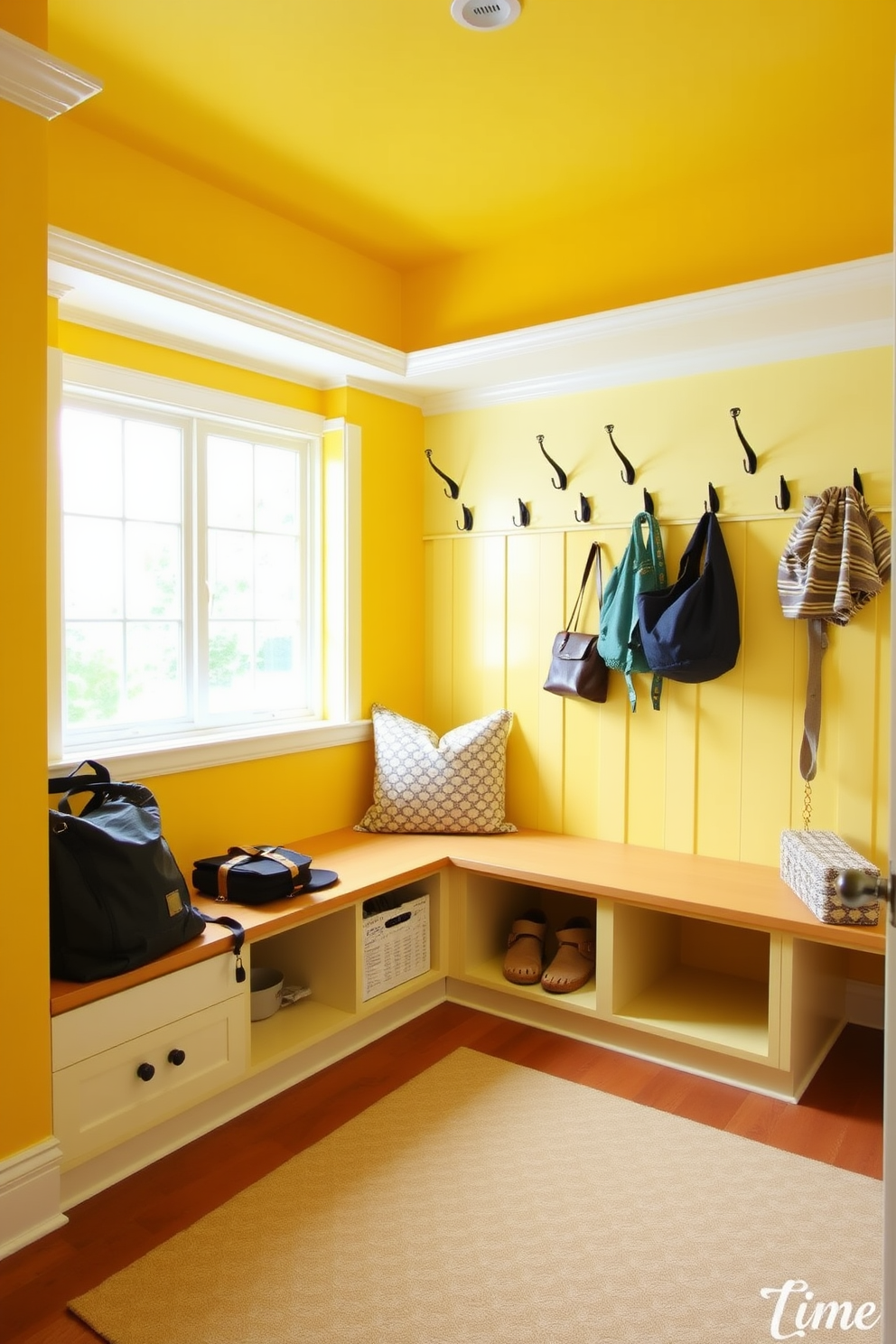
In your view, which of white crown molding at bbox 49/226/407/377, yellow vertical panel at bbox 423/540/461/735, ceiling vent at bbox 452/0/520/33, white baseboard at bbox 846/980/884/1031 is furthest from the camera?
yellow vertical panel at bbox 423/540/461/735

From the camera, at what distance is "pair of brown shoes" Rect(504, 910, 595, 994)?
289cm

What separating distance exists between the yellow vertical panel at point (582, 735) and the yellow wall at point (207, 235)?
1.06 m

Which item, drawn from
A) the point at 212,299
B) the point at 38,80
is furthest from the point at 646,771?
the point at 38,80

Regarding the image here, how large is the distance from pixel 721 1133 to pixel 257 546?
90.2 inches

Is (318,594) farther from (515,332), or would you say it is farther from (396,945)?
(396,945)

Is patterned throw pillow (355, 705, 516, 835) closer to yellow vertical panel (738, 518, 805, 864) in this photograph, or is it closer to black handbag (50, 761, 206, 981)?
yellow vertical panel (738, 518, 805, 864)

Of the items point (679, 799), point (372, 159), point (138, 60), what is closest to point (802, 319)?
point (372, 159)

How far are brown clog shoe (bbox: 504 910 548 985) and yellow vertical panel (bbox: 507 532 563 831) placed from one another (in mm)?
354

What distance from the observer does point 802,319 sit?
2627 mm

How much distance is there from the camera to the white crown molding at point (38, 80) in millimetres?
1709

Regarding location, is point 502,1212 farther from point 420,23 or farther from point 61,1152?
point 420,23

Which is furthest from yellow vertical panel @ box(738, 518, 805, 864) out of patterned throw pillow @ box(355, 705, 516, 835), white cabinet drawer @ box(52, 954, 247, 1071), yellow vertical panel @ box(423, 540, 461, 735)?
white cabinet drawer @ box(52, 954, 247, 1071)

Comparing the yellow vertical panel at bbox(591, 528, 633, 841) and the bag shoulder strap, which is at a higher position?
the bag shoulder strap

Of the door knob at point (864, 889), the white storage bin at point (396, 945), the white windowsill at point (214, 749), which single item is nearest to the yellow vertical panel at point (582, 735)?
the white storage bin at point (396, 945)
